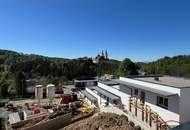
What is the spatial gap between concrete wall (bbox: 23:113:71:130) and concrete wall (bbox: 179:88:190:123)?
461 inches

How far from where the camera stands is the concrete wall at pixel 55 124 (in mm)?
21031

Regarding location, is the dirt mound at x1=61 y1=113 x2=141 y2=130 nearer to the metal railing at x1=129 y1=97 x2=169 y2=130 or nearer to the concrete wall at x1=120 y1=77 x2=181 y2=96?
the metal railing at x1=129 y1=97 x2=169 y2=130

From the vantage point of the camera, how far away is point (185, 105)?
1558 centimetres

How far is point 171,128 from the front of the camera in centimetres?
1514

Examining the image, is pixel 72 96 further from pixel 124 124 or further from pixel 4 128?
pixel 124 124

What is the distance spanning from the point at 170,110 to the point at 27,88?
163 ft

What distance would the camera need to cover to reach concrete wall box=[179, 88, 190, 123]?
1545cm

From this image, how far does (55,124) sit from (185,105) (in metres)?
12.6

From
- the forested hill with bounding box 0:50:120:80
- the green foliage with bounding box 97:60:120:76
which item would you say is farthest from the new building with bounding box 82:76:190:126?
the green foliage with bounding box 97:60:120:76

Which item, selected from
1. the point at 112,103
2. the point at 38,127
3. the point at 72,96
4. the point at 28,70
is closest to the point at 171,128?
the point at 112,103

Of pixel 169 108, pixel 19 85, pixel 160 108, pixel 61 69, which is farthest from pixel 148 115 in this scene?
pixel 61 69

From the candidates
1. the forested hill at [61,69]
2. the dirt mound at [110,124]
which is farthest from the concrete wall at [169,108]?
the forested hill at [61,69]

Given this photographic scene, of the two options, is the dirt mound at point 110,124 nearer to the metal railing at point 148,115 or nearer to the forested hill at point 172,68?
the metal railing at point 148,115

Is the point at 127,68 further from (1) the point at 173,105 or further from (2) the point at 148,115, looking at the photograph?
(1) the point at 173,105
